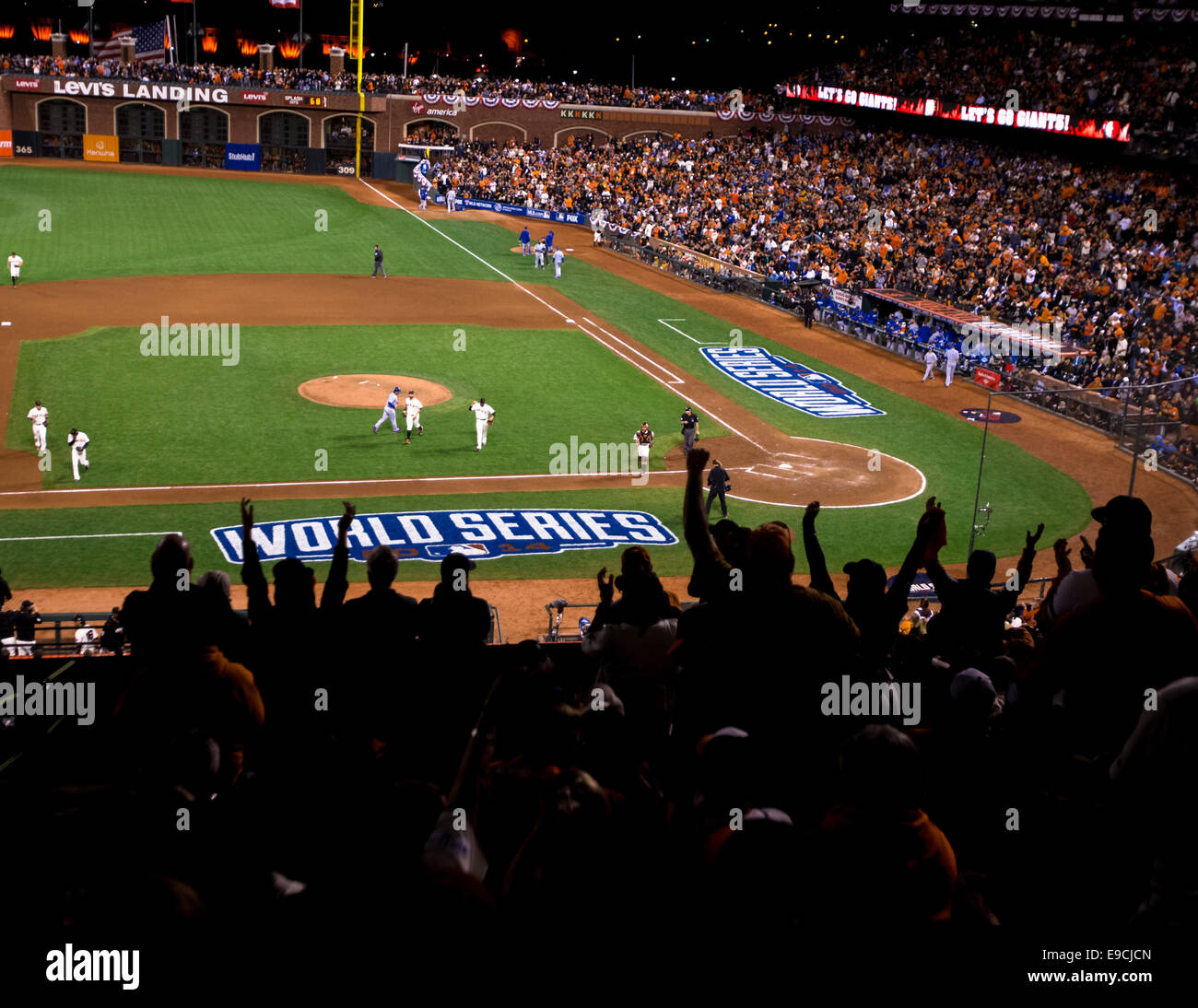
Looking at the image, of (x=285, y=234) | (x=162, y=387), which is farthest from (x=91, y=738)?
(x=285, y=234)

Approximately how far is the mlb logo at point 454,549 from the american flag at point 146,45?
6292cm

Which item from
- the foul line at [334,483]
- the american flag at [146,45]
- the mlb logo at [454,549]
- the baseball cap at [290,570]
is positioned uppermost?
the american flag at [146,45]

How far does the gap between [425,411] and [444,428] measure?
5.41 ft

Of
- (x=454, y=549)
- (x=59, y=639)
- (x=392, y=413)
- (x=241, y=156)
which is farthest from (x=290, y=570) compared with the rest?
(x=241, y=156)

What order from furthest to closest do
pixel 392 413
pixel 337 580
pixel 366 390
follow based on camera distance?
1. pixel 366 390
2. pixel 392 413
3. pixel 337 580

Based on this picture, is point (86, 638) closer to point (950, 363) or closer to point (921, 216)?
point (950, 363)

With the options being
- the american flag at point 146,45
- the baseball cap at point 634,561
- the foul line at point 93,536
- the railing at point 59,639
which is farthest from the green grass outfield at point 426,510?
the american flag at point 146,45

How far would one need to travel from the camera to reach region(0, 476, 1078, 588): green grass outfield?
2114 cm

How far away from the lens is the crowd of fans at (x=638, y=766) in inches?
149

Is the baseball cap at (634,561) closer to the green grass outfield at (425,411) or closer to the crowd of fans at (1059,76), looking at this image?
the green grass outfield at (425,411)

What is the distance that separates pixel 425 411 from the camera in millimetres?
31969

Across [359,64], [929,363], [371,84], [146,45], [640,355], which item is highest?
[146,45]

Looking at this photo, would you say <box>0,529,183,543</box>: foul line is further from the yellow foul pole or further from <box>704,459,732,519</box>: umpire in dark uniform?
the yellow foul pole

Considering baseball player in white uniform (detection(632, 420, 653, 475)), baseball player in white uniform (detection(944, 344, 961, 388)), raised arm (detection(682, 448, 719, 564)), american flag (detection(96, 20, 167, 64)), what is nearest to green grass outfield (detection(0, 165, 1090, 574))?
baseball player in white uniform (detection(632, 420, 653, 475))
